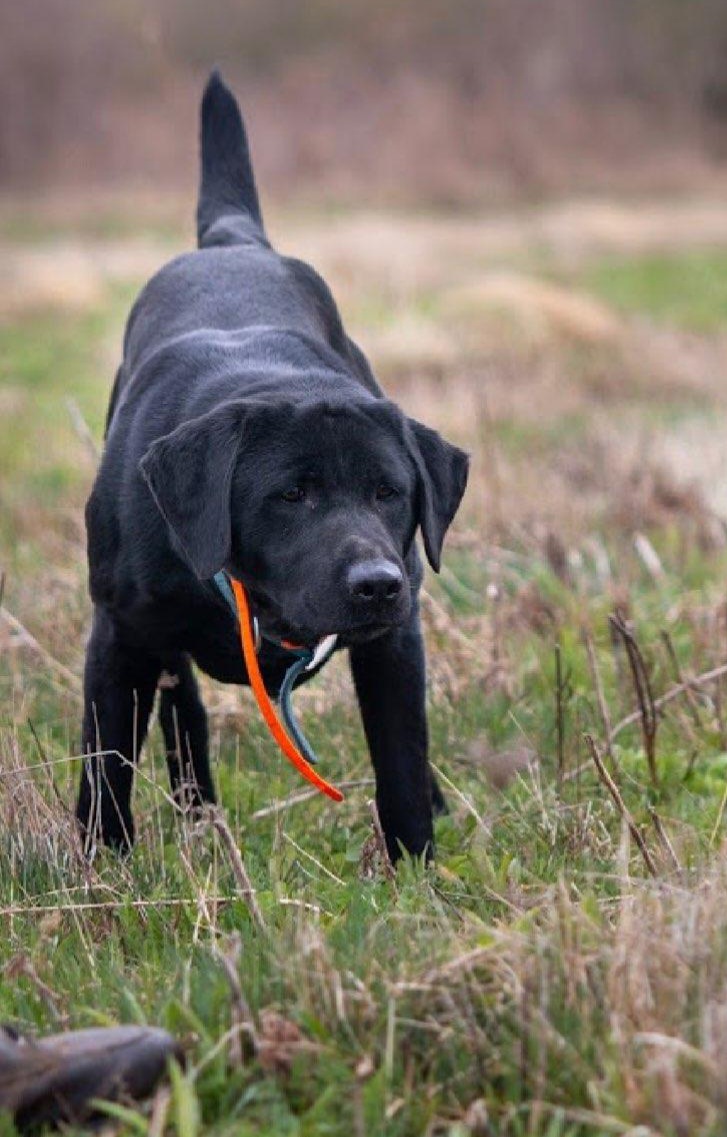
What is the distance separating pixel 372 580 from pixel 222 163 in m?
2.67

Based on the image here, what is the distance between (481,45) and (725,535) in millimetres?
43243

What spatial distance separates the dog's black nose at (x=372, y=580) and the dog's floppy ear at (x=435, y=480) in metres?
0.40

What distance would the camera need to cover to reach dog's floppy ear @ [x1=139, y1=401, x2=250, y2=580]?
3814 millimetres

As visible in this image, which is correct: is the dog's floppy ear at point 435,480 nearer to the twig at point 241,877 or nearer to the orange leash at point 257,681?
the orange leash at point 257,681

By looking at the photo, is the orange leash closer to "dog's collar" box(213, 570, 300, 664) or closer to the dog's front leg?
"dog's collar" box(213, 570, 300, 664)

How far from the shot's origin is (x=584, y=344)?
13.8 meters

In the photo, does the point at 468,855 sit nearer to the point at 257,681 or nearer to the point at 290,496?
the point at 257,681

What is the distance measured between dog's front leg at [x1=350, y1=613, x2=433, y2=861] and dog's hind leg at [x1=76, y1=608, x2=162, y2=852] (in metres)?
0.56

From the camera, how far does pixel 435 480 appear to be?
13.6ft

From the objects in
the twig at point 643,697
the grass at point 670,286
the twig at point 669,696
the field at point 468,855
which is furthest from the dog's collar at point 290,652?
the grass at point 670,286

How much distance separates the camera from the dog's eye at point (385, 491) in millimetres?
3947

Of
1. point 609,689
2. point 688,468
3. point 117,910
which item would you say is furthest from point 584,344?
point 117,910

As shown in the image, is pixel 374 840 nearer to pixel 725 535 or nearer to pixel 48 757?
pixel 48 757

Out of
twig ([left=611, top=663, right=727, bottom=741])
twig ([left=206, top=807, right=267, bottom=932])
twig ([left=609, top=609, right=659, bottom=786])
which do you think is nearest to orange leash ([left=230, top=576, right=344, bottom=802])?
twig ([left=206, top=807, right=267, bottom=932])
